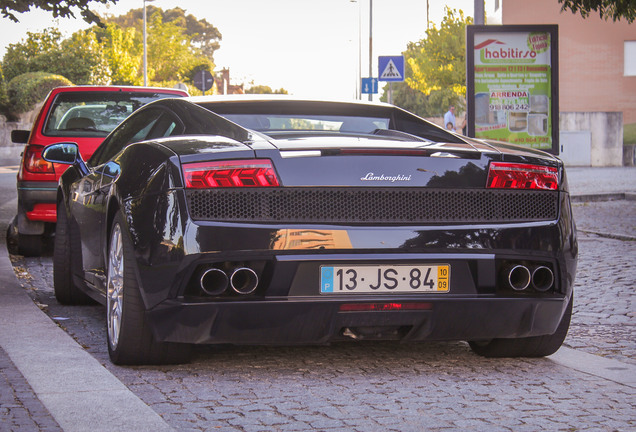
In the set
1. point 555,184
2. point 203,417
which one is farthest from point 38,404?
point 555,184

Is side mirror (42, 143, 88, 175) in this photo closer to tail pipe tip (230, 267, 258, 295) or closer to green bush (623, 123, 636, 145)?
tail pipe tip (230, 267, 258, 295)

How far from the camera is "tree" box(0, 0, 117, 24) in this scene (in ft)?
45.8

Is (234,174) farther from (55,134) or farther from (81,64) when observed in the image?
(81,64)

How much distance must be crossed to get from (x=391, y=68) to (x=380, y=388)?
910 inches

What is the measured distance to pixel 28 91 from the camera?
41.3 metres

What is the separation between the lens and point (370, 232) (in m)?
4.60

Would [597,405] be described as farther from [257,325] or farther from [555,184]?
[257,325]

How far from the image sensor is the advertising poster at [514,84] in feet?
46.4

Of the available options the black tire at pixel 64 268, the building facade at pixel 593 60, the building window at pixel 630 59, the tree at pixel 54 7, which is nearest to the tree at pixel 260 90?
the building facade at pixel 593 60

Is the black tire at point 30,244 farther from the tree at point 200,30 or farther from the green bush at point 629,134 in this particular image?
the tree at point 200,30

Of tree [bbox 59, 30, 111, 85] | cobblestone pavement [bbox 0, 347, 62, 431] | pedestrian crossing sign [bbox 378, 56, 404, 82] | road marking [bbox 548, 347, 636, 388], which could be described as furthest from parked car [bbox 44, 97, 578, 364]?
tree [bbox 59, 30, 111, 85]

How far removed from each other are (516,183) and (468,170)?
239 millimetres

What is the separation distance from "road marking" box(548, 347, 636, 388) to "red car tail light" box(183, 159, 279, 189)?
179 centimetres

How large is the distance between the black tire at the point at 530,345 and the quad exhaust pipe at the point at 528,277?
0.40 m
